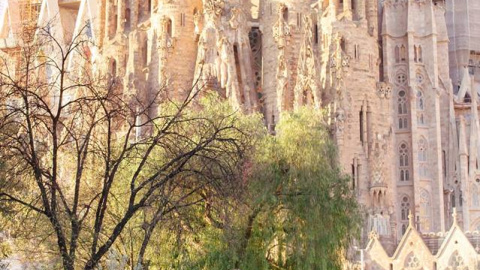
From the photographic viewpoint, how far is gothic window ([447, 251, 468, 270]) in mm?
43781

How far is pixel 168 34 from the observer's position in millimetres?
58219

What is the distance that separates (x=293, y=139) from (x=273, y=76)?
78.5 ft

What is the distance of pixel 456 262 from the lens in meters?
44.2

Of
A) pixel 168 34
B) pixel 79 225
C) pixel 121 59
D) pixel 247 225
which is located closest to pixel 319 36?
pixel 168 34

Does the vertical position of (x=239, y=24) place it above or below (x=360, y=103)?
above

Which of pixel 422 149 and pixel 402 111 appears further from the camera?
pixel 402 111

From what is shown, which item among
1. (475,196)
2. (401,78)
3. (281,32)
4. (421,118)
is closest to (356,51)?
(281,32)

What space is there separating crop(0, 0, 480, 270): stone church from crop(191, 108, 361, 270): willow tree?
748 inches

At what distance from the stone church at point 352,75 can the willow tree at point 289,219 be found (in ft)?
62.4

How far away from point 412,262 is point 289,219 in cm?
1698

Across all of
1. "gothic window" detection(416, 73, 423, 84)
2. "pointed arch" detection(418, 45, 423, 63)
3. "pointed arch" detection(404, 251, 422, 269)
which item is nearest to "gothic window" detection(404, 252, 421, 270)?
"pointed arch" detection(404, 251, 422, 269)

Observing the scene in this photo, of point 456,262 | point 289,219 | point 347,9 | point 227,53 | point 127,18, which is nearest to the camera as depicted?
point 289,219

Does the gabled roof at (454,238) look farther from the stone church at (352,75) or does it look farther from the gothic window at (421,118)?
the gothic window at (421,118)

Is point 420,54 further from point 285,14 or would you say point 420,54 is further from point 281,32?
point 281,32
